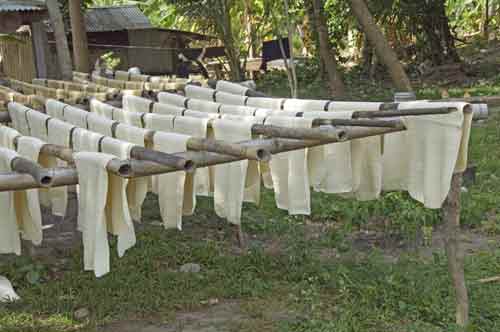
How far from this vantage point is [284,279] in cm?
457

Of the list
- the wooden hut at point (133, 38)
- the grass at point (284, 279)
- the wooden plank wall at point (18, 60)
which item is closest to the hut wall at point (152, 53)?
the wooden hut at point (133, 38)

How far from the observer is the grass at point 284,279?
393 cm

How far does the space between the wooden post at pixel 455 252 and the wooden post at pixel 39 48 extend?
7962 millimetres

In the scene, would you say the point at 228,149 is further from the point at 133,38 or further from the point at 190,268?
the point at 133,38

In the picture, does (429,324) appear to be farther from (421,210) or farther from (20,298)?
(20,298)

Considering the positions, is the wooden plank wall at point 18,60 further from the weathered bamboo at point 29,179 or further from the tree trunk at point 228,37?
the weathered bamboo at point 29,179

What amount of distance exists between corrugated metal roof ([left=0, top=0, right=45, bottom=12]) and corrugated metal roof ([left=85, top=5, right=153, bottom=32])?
22.9 ft

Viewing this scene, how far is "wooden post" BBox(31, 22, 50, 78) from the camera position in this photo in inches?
400

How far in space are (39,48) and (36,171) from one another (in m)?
8.22

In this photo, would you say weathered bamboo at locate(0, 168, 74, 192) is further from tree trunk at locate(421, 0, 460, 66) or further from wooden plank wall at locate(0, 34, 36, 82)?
tree trunk at locate(421, 0, 460, 66)

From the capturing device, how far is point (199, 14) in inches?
608

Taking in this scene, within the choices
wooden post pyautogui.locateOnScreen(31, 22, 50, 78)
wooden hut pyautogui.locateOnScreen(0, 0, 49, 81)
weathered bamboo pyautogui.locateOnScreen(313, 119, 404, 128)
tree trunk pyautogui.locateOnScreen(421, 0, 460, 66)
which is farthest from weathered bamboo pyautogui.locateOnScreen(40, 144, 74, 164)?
tree trunk pyautogui.locateOnScreen(421, 0, 460, 66)

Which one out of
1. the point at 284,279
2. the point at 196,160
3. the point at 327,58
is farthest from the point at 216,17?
the point at 196,160

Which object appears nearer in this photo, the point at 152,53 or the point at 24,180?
the point at 24,180
